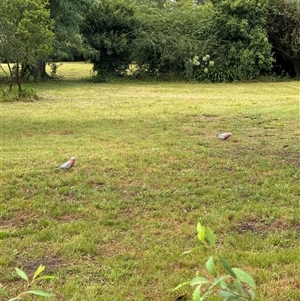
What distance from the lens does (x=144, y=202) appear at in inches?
155

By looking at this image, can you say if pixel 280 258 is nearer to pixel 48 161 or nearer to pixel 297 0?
pixel 48 161

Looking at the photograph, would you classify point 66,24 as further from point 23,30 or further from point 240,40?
point 240,40

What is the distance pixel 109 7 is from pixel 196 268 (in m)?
15.9

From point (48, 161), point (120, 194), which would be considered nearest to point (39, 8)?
point (48, 161)

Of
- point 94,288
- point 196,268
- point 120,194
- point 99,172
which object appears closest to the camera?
point 94,288

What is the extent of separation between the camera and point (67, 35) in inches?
606

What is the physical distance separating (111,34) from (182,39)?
2707 mm

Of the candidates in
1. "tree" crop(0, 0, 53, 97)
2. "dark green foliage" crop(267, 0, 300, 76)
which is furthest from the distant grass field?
"dark green foliage" crop(267, 0, 300, 76)

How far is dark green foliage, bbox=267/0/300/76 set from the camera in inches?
660

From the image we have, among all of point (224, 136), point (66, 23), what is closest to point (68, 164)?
point (224, 136)

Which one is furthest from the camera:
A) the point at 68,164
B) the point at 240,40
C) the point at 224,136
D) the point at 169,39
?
the point at 169,39

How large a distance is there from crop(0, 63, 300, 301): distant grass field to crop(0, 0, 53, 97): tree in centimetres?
323

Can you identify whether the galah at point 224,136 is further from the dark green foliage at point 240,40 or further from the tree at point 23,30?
the dark green foliage at point 240,40

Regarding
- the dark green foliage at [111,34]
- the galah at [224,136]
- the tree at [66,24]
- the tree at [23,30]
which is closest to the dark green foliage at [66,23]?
the tree at [66,24]
